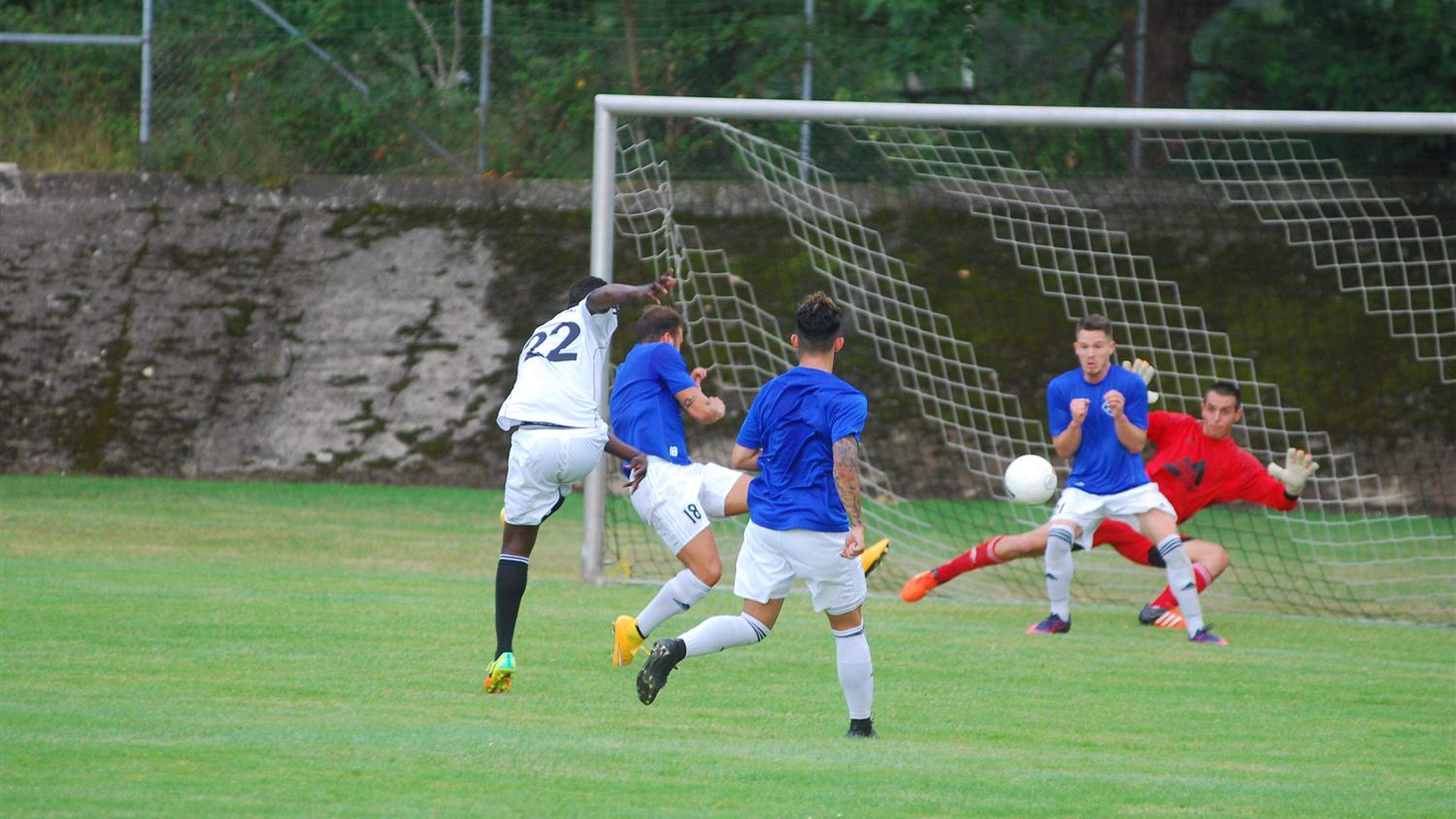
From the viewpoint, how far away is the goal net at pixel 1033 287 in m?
15.7

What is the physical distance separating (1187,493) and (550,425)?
15.2ft

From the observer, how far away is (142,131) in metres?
17.3

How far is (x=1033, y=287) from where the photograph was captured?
16891mm

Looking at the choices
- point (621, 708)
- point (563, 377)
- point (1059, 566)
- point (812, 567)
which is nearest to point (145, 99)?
point (563, 377)

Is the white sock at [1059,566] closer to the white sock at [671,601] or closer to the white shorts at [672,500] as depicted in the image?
the white shorts at [672,500]

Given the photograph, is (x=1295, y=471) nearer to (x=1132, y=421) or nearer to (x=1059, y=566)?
(x=1132, y=421)

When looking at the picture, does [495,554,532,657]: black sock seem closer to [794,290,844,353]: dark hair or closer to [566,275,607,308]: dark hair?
[566,275,607,308]: dark hair

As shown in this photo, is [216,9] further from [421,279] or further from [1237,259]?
[1237,259]

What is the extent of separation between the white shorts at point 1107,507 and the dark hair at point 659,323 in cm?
253

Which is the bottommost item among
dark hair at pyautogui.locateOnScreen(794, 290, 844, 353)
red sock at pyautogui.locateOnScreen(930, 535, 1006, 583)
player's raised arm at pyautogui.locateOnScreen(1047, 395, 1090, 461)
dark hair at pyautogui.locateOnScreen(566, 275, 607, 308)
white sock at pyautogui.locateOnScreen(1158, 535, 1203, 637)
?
red sock at pyautogui.locateOnScreen(930, 535, 1006, 583)

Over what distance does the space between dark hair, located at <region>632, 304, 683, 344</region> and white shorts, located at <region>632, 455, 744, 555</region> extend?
636 mm

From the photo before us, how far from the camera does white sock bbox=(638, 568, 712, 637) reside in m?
7.55

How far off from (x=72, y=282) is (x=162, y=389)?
1.56 m

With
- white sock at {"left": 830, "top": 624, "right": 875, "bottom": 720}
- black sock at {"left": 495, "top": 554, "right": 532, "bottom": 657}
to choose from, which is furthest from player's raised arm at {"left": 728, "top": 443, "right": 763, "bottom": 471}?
black sock at {"left": 495, "top": 554, "right": 532, "bottom": 657}
